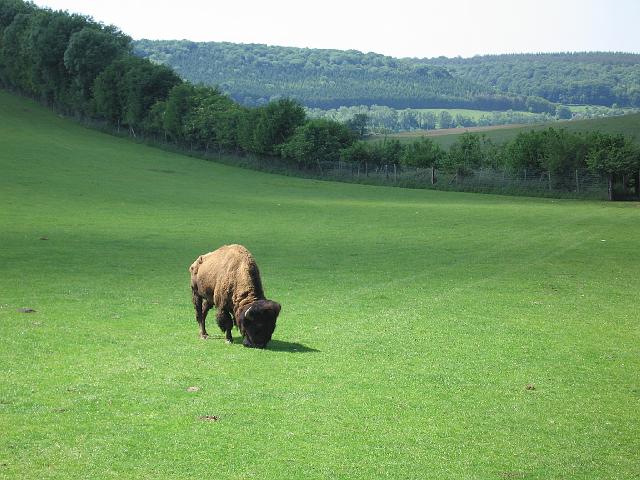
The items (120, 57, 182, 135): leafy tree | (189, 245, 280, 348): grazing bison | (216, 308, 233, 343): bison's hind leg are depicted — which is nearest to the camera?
(189, 245, 280, 348): grazing bison

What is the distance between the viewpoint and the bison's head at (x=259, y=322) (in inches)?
726

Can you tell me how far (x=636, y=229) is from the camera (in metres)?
51.0

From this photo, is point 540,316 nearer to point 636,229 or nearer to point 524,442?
point 524,442

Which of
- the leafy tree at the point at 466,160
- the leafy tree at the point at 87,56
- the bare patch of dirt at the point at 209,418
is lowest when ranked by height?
the bare patch of dirt at the point at 209,418

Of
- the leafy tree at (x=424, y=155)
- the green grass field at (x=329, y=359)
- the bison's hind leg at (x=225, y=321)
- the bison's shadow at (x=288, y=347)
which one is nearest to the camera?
the green grass field at (x=329, y=359)

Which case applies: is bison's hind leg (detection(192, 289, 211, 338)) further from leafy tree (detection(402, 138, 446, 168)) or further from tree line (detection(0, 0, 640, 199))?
leafy tree (detection(402, 138, 446, 168))

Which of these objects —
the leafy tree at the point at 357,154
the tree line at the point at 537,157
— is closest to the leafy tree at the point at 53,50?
the leafy tree at the point at 357,154

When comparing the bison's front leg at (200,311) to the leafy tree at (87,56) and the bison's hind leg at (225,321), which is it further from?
the leafy tree at (87,56)

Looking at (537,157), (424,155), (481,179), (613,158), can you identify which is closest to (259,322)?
(613,158)

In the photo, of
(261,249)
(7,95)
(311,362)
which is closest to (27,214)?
(261,249)

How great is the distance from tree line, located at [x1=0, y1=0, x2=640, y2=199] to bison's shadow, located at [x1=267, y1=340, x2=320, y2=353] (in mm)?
64631

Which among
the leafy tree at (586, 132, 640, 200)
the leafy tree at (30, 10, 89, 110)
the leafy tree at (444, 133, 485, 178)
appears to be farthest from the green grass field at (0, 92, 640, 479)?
the leafy tree at (30, 10, 89, 110)

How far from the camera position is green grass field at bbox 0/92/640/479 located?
12.2m

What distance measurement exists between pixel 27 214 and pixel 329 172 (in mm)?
52821
